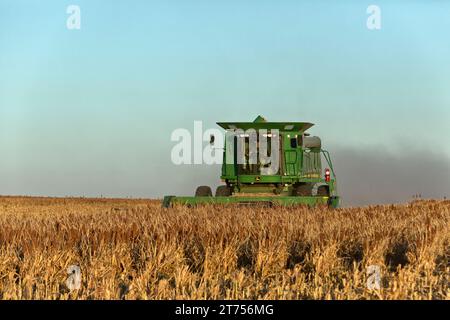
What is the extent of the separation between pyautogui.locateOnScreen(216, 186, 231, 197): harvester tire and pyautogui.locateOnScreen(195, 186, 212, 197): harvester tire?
0.76 ft

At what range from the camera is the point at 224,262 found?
647 centimetres

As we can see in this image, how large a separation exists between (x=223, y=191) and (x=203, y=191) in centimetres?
53

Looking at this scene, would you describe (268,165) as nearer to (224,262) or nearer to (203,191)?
(203,191)

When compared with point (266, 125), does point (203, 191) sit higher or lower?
lower

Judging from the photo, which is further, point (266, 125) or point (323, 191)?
point (323, 191)

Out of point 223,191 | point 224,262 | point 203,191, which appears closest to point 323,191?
point 223,191

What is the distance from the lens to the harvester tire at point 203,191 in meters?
16.9

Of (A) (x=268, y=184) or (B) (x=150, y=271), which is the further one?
(A) (x=268, y=184)

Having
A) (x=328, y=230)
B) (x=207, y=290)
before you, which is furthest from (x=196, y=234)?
(x=207, y=290)

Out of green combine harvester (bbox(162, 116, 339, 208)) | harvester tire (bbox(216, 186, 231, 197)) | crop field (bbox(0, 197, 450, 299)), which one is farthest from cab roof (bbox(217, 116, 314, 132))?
crop field (bbox(0, 197, 450, 299))

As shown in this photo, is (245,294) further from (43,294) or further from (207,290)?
(43,294)

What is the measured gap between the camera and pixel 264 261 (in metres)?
6.44
